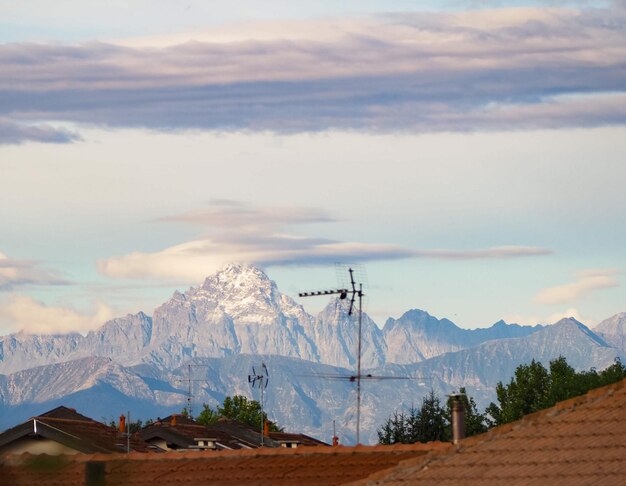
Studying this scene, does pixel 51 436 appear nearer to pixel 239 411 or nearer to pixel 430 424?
pixel 430 424

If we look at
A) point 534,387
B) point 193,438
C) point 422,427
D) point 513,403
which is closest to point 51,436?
point 193,438

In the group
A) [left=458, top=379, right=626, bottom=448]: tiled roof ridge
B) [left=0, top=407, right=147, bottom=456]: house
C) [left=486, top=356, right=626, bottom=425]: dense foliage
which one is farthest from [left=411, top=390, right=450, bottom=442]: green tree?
[left=458, top=379, right=626, bottom=448]: tiled roof ridge

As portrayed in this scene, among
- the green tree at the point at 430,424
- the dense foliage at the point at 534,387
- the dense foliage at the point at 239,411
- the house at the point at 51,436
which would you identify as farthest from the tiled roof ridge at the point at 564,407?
the dense foliage at the point at 239,411

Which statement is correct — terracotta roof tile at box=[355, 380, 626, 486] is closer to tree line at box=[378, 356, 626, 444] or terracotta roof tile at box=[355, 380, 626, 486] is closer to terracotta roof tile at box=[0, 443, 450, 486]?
terracotta roof tile at box=[0, 443, 450, 486]

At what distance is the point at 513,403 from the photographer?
503 feet

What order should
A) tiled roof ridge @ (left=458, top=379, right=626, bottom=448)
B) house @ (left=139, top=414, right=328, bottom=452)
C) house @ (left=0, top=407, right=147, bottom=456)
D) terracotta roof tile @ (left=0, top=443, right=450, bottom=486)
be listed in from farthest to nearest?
1. house @ (left=139, top=414, right=328, bottom=452)
2. house @ (left=0, top=407, right=147, bottom=456)
3. terracotta roof tile @ (left=0, top=443, right=450, bottom=486)
4. tiled roof ridge @ (left=458, top=379, right=626, bottom=448)

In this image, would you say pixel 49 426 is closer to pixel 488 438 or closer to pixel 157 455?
pixel 157 455

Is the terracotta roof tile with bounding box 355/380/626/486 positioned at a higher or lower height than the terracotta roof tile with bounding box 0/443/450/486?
lower

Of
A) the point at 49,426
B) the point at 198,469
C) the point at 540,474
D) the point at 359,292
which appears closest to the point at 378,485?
the point at 540,474

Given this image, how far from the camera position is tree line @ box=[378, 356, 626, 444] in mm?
121375

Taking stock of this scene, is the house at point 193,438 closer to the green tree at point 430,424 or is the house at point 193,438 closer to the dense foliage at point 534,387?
the green tree at point 430,424

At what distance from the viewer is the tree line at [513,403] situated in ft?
398

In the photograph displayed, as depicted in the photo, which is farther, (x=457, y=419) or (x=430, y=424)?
(x=430, y=424)

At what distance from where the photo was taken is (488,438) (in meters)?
24.3
